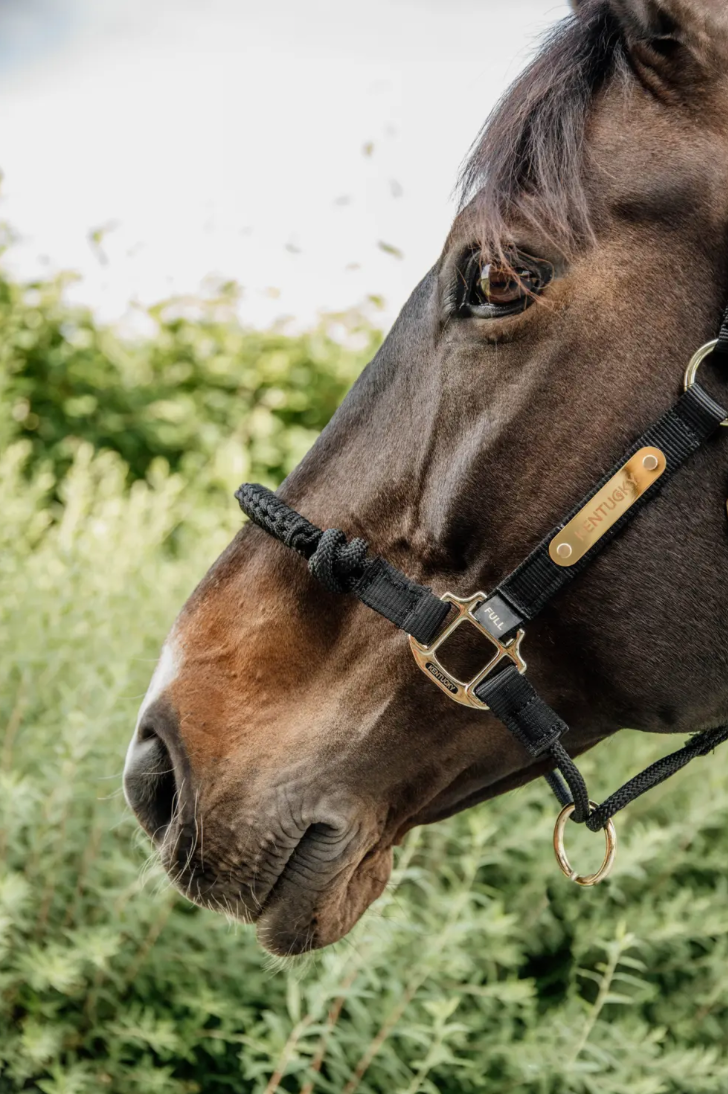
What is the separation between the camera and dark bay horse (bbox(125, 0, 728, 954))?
1.32m

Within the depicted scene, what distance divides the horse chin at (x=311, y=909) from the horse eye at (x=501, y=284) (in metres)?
0.91

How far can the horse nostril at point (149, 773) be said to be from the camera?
153cm

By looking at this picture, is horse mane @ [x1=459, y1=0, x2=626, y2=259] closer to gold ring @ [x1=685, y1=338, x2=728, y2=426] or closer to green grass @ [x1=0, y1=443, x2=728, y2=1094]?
gold ring @ [x1=685, y1=338, x2=728, y2=426]

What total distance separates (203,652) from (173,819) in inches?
10.8

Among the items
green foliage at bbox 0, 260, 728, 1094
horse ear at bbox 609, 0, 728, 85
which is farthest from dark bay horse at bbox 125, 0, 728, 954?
green foliage at bbox 0, 260, 728, 1094

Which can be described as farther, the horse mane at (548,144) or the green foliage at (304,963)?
the green foliage at (304,963)

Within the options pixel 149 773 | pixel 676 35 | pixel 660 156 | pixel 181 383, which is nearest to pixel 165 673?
pixel 149 773

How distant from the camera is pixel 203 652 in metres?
1.53

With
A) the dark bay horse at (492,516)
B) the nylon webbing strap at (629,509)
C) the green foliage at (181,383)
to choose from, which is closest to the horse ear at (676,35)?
the dark bay horse at (492,516)

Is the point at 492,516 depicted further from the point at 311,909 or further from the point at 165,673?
the point at 311,909

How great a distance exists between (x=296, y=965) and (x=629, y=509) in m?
1.07

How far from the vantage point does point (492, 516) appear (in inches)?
54.3

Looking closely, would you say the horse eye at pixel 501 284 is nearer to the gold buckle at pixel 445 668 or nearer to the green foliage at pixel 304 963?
the gold buckle at pixel 445 668

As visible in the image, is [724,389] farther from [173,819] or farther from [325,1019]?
[325,1019]
